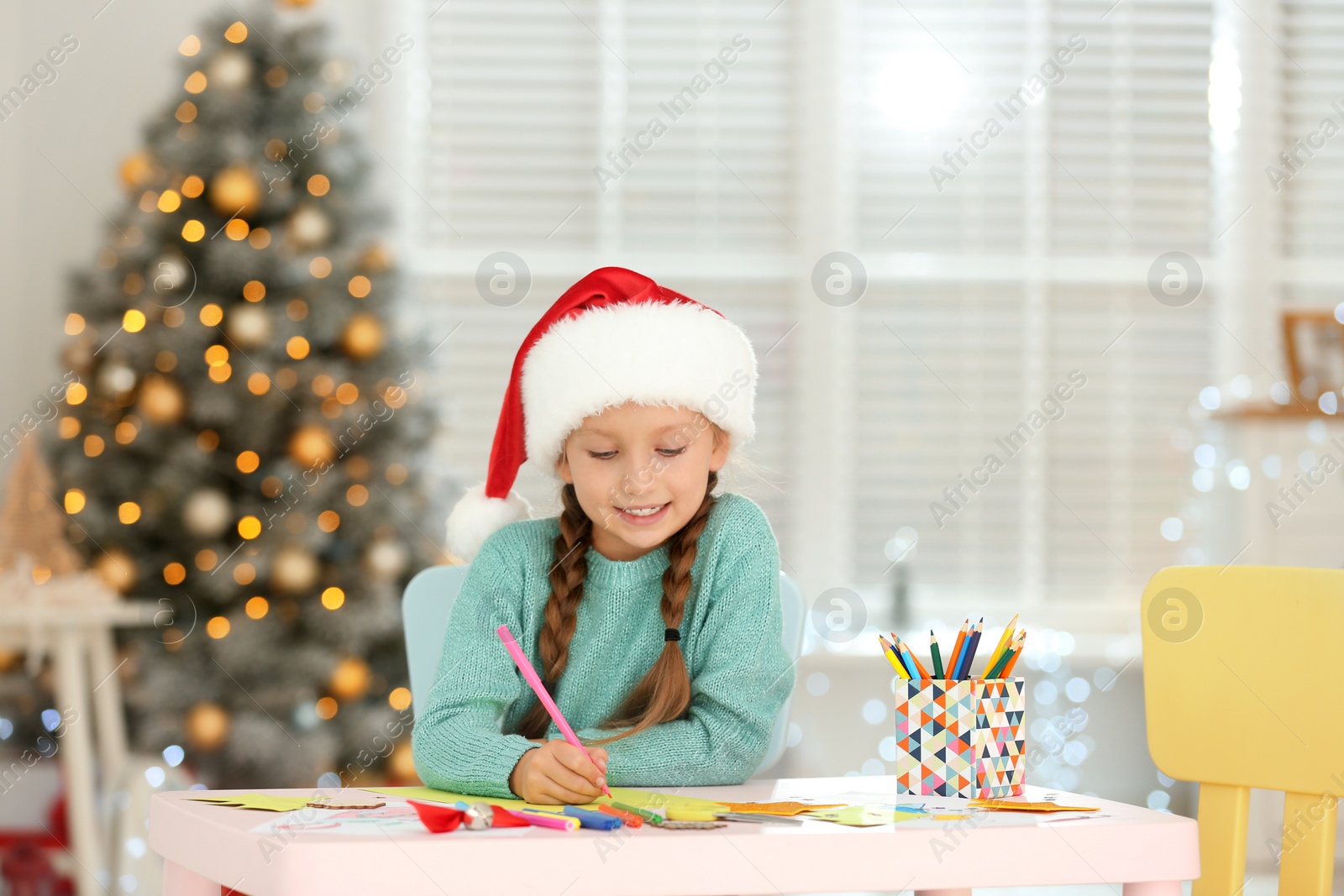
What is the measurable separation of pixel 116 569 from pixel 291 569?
394mm

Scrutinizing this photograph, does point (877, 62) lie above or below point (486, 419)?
above

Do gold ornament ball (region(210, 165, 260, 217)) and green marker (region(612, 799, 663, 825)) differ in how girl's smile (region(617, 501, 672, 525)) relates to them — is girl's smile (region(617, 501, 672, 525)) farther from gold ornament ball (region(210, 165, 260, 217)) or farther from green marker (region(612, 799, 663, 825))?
gold ornament ball (region(210, 165, 260, 217))

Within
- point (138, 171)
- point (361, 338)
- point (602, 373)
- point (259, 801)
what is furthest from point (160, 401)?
point (259, 801)

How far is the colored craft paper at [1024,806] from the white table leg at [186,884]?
1.88ft

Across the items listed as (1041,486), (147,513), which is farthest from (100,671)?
(1041,486)

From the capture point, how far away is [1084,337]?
3.54m

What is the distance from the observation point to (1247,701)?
1.14 m

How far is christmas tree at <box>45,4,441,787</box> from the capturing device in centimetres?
275

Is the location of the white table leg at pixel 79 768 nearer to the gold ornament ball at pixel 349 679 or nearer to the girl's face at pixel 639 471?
the gold ornament ball at pixel 349 679

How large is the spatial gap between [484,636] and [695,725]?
0.76 ft

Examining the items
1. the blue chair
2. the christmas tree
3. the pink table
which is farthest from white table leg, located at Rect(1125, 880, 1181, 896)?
the christmas tree

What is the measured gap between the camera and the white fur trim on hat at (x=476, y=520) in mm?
1355

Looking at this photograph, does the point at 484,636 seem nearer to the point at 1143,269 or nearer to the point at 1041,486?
the point at 1041,486

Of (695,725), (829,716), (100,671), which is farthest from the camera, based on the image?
(829,716)
